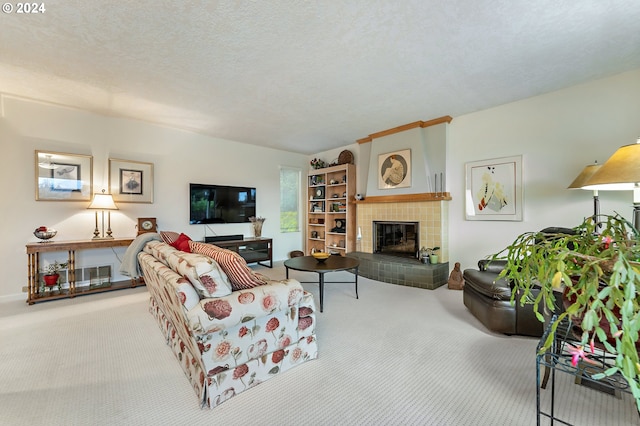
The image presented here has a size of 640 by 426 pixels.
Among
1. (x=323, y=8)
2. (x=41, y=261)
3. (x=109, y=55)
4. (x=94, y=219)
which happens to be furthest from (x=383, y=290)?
(x=41, y=261)

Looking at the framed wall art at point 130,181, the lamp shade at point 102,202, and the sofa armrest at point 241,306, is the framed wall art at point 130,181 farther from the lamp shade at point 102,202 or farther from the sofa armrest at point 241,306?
the sofa armrest at point 241,306

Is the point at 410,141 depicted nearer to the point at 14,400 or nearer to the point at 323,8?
the point at 323,8

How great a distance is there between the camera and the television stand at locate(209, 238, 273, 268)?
4695 mm

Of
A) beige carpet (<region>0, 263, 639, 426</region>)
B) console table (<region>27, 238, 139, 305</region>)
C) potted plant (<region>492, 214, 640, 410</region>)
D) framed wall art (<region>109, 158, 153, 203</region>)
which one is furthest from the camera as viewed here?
framed wall art (<region>109, 158, 153, 203</region>)

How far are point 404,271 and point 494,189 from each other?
1.72 metres

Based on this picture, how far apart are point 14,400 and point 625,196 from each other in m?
5.41

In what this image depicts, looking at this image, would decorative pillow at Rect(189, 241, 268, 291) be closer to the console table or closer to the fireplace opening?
the console table

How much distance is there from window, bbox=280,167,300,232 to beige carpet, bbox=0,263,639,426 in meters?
3.53

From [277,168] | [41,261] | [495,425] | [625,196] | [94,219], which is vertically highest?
[277,168]

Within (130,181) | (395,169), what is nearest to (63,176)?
(130,181)

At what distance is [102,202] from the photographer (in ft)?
12.0

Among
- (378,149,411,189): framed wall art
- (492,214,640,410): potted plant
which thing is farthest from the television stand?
(492,214,640,410): potted plant

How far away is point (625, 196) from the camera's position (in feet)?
9.37

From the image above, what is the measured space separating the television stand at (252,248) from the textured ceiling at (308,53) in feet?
7.23
